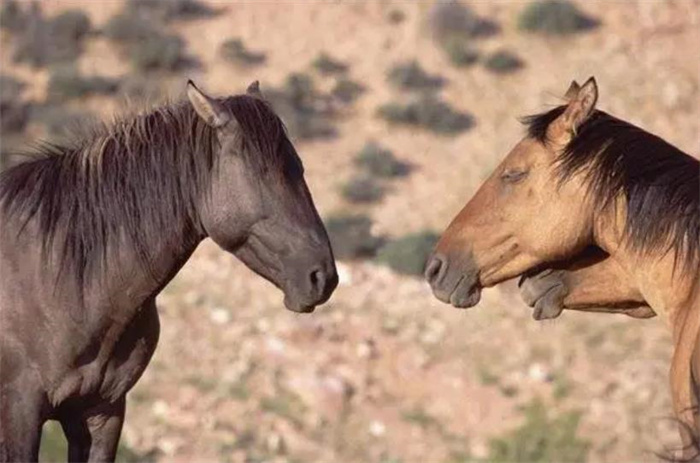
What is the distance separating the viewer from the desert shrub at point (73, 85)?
2316 cm

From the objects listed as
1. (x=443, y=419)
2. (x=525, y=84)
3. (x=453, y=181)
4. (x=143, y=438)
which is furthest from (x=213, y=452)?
(x=525, y=84)

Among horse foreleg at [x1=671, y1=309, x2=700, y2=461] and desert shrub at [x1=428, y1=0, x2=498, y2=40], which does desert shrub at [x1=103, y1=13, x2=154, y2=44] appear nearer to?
desert shrub at [x1=428, y1=0, x2=498, y2=40]

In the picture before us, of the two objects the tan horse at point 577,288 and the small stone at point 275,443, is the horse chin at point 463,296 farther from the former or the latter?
the small stone at point 275,443

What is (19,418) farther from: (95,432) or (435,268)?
(435,268)

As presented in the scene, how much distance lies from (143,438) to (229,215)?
8579 millimetres

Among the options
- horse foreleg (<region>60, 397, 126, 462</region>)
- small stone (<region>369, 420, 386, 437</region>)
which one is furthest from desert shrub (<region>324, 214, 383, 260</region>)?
horse foreleg (<region>60, 397, 126, 462</region>)

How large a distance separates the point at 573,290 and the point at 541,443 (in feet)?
26.5

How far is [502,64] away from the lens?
955 inches

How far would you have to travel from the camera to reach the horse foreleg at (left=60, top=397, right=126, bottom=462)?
6.46m

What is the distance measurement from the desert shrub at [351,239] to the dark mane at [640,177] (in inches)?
500

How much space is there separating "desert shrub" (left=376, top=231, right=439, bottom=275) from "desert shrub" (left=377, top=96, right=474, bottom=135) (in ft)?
12.8

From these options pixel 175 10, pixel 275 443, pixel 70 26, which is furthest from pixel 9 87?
pixel 275 443

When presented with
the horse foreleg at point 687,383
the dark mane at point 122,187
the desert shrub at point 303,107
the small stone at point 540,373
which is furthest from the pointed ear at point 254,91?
the desert shrub at point 303,107

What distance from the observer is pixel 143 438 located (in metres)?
14.2
